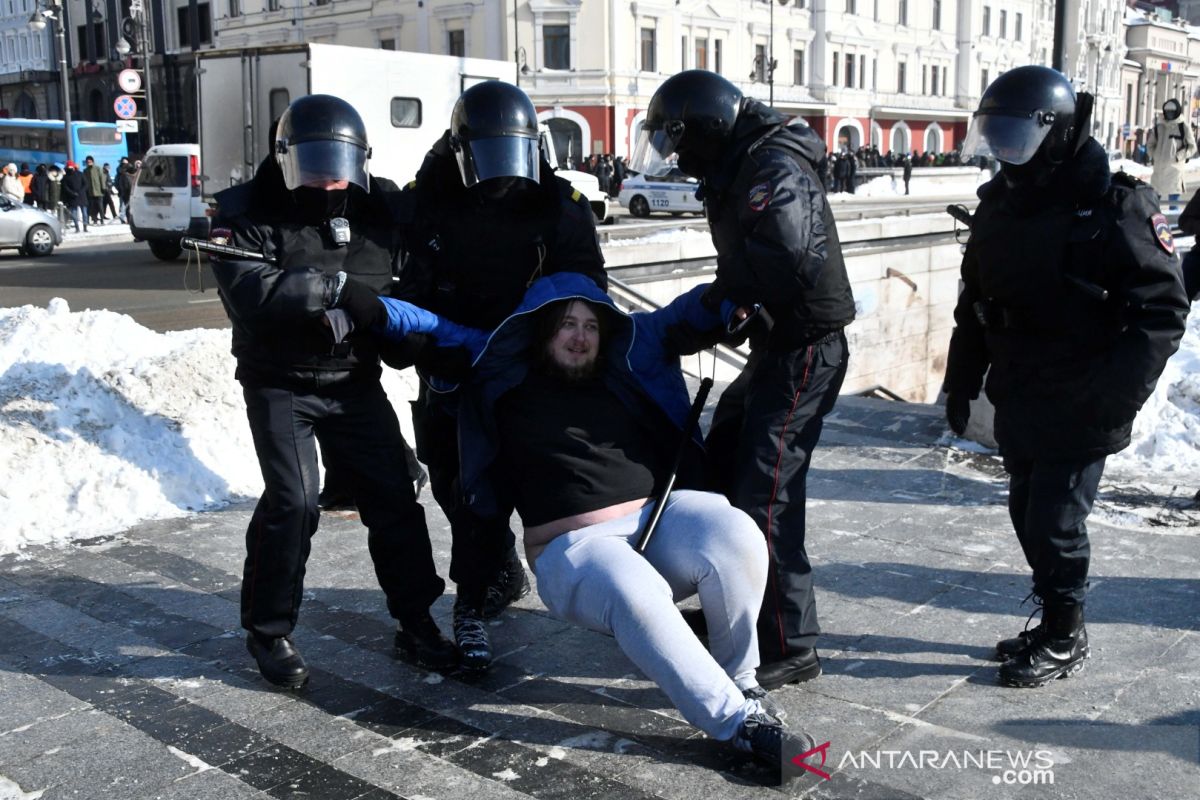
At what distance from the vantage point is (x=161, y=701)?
3.78 meters

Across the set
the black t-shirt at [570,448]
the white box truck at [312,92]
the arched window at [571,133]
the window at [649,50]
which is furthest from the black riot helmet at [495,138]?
the window at [649,50]

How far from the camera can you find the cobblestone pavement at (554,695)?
323 centimetres

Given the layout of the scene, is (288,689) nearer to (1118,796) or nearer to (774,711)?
(774,711)

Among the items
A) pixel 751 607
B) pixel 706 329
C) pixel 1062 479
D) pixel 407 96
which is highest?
pixel 407 96

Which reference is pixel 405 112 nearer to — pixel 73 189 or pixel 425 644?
pixel 73 189

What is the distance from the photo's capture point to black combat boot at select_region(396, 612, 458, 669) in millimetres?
4000

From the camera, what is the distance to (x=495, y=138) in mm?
3945

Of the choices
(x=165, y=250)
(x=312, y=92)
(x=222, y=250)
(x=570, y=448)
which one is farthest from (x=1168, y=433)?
(x=165, y=250)

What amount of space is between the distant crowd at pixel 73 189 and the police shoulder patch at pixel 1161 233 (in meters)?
24.5

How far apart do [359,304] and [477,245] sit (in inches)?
22.5

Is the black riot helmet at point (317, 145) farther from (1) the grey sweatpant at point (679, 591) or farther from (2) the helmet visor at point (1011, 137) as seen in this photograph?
(2) the helmet visor at point (1011, 137)

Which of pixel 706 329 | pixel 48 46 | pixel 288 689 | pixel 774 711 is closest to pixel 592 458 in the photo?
pixel 706 329

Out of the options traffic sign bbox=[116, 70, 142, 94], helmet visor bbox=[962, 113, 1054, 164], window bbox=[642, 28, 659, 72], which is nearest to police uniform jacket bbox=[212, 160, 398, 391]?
helmet visor bbox=[962, 113, 1054, 164]

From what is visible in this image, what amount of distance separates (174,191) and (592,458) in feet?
54.7
